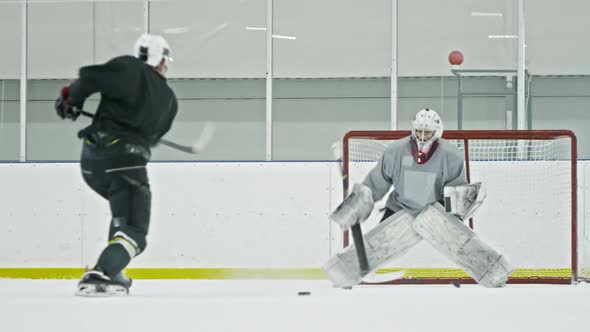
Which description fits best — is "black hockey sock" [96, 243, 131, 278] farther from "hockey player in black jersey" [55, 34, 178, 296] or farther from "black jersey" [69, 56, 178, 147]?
"black jersey" [69, 56, 178, 147]

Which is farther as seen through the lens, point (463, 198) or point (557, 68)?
point (557, 68)

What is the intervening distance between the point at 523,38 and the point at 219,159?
233 cm

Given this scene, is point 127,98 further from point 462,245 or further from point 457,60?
point 457,60

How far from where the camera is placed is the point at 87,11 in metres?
6.86

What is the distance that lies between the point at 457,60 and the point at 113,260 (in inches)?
153

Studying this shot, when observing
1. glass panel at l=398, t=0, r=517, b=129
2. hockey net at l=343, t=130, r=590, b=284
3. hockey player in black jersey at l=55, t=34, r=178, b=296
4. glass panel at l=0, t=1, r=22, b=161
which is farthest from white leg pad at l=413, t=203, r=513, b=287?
glass panel at l=0, t=1, r=22, b=161

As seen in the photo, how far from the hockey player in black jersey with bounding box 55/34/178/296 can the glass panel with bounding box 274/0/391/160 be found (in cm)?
303

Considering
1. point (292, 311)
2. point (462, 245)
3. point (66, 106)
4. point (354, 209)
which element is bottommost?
point (292, 311)

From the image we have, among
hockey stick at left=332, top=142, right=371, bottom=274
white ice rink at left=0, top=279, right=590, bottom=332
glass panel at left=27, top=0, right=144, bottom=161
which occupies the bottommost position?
white ice rink at left=0, top=279, right=590, bottom=332

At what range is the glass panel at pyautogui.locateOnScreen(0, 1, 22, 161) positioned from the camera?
670 cm

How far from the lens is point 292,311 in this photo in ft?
10.1

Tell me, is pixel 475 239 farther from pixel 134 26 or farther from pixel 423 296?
pixel 134 26

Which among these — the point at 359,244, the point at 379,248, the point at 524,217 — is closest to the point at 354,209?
the point at 359,244

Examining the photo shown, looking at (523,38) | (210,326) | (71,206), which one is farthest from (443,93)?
(210,326)
